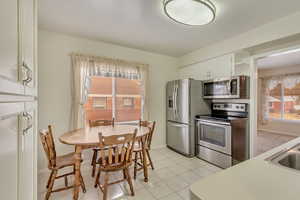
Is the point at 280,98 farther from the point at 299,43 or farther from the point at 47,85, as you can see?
the point at 47,85

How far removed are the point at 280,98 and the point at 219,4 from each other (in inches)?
217

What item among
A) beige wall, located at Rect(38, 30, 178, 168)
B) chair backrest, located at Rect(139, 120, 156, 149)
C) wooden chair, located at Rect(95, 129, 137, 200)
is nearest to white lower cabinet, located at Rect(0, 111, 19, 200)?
wooden chair, located at Rect(95, 129, 137, 200)

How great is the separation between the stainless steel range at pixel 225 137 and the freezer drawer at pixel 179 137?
0.24 m

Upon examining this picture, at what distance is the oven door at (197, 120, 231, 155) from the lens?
8.34 feet

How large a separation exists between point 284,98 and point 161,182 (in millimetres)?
5866

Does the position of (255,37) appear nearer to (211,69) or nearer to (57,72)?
(211,69)

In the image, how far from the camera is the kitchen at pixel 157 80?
188cm

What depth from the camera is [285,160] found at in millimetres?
1004

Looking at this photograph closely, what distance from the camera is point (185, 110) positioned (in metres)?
3.18

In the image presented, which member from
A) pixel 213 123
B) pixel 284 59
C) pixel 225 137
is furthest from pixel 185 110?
pixel 284 59

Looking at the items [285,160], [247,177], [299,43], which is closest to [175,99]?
[299,43]

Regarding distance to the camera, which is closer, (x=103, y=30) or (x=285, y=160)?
(x=285, y=160)

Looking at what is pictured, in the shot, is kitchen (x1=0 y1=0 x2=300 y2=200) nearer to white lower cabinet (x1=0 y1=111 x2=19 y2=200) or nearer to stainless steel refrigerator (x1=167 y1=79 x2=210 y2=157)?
stainless steel refrigerator (x1=167 y1=79 x2=210 y2=157)

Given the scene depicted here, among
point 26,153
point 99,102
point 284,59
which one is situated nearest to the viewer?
point 26,153
